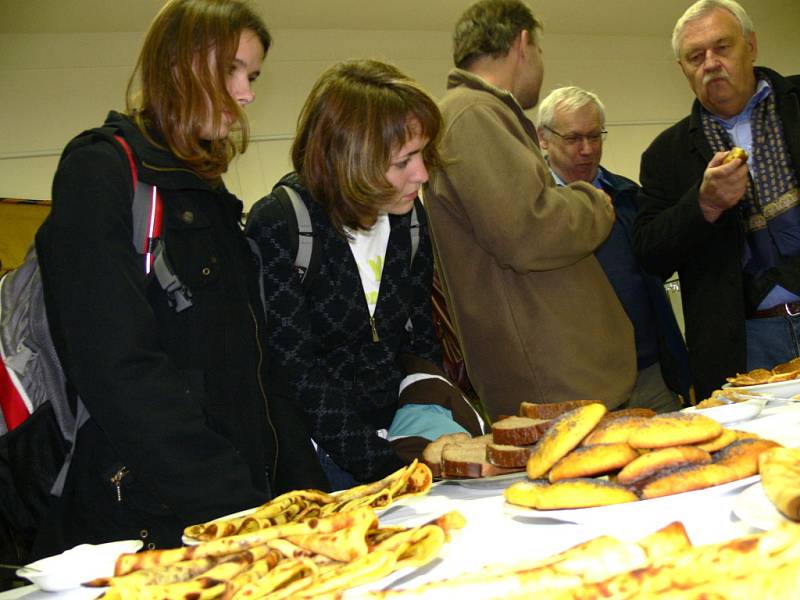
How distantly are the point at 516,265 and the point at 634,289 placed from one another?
124 centimetres

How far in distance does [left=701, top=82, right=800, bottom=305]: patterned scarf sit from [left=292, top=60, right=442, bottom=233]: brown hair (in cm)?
130

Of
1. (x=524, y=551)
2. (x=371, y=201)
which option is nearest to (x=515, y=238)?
(x=371, y=201)

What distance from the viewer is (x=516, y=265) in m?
2.36

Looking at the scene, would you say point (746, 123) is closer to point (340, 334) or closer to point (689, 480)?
point (340, 334)

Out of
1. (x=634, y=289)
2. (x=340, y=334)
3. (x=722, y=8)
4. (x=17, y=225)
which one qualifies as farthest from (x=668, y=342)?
(x=17, y=225)

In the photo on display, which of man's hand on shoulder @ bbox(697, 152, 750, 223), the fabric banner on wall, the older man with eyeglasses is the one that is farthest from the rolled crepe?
the fabric banner on wall

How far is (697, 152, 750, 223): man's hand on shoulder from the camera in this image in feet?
8.55

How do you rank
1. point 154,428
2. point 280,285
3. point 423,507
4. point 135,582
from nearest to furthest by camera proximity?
1. point 135,582
2. point 423,507
3. point 154,428
4. point 280,285

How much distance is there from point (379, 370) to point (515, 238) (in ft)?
1.70

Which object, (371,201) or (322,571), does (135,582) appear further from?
(371,201)

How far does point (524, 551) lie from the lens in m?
0.90

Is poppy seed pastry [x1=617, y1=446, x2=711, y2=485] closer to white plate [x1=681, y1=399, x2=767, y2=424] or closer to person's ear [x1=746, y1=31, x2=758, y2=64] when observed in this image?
white plate [x1=681, y1=399, x2=767, y2=424]

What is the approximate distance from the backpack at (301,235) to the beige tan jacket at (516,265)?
0.48 metres

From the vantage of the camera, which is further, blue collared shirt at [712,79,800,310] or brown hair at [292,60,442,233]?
blue collared shirt at [712,79,800,310]
